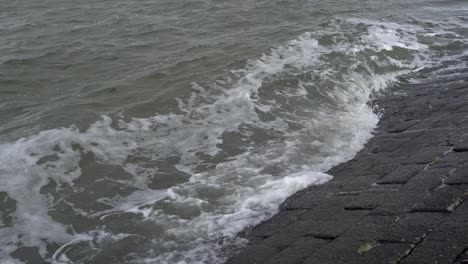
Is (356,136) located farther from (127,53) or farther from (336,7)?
(336,7)

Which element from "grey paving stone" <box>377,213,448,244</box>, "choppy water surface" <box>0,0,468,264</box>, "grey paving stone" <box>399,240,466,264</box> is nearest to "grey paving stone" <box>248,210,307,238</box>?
"choppy water surface" <box>0,0,468,264</box>

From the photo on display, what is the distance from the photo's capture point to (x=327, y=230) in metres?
4.98

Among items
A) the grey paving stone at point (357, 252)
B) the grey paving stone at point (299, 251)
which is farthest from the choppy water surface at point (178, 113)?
the grey paving stone at point (357, 252)

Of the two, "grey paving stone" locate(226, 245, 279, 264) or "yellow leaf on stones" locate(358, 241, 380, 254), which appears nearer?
"yellow leaf on stones" locate(358, 241, 380, 254)

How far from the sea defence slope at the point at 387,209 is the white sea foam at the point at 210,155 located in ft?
1.60

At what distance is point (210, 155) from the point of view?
8070 mm

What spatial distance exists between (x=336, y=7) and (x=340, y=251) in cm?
1515

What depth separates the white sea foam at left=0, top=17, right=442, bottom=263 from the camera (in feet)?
19.8

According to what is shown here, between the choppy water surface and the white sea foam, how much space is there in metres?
0.03

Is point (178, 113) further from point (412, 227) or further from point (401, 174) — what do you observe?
point (412, 227)

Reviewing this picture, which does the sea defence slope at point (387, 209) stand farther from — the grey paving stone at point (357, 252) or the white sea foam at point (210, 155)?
the white sea foam at point (210, 155)

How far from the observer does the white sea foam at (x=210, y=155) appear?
6035 mm

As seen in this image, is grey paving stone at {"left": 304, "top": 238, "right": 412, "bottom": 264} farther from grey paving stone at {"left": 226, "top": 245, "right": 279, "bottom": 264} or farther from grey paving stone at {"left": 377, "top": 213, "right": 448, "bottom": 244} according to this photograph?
grey paving stone at {"left": 226, "top": 245, "right": 279, "bottom": 264}

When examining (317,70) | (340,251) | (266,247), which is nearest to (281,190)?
(266,247)
